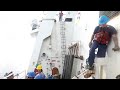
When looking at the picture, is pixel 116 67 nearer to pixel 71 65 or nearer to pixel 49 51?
pixel 71 65

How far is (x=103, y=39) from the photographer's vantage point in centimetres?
307

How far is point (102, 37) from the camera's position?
3.05m

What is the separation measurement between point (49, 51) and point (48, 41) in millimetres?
376

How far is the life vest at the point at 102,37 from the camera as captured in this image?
3.04 meters

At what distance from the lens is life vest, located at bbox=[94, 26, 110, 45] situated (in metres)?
3.04

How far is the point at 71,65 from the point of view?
6.35m
